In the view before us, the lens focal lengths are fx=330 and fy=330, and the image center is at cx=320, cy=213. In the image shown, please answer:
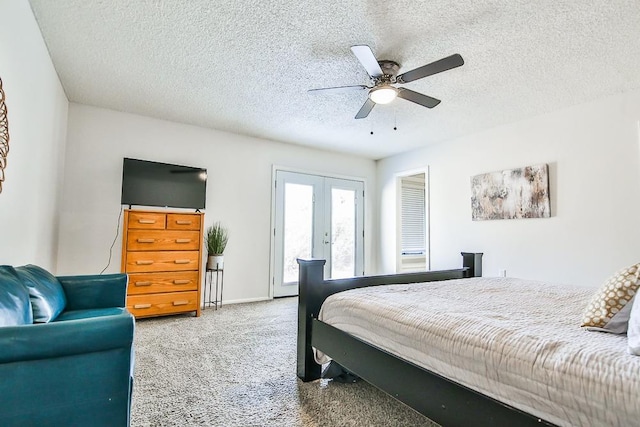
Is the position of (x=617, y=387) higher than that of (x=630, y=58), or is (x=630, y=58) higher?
(x=630, y=58)

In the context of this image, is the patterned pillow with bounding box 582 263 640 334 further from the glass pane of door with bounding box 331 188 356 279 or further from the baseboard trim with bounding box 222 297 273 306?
the glass pane of door with bounding box 331 188 356 279

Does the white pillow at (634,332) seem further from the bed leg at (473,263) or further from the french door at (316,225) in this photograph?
the french door at (316,225)

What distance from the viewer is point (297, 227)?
5316 millimetres

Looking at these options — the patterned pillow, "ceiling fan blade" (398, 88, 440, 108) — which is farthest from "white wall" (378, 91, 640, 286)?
the patterned pillow

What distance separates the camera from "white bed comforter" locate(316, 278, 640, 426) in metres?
0.90

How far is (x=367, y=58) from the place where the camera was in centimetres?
230

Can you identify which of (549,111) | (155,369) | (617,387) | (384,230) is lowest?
(155,369)

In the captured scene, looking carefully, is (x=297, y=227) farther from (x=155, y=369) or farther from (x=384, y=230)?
(x=155, y=369)

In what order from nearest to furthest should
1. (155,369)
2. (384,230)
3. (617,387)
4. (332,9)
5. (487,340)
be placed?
(617,387) → (487,340) → (332,9) → (155,369) → (384,230)

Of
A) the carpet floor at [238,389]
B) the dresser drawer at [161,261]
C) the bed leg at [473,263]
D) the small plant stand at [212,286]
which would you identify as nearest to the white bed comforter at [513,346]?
the carpet floor at [238,389]

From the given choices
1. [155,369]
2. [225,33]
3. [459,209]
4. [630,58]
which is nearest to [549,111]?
[630,58]

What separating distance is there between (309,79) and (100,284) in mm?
2431

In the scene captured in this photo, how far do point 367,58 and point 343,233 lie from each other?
3787 millimetres

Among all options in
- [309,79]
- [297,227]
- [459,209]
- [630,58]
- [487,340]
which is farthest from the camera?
[297,227]
